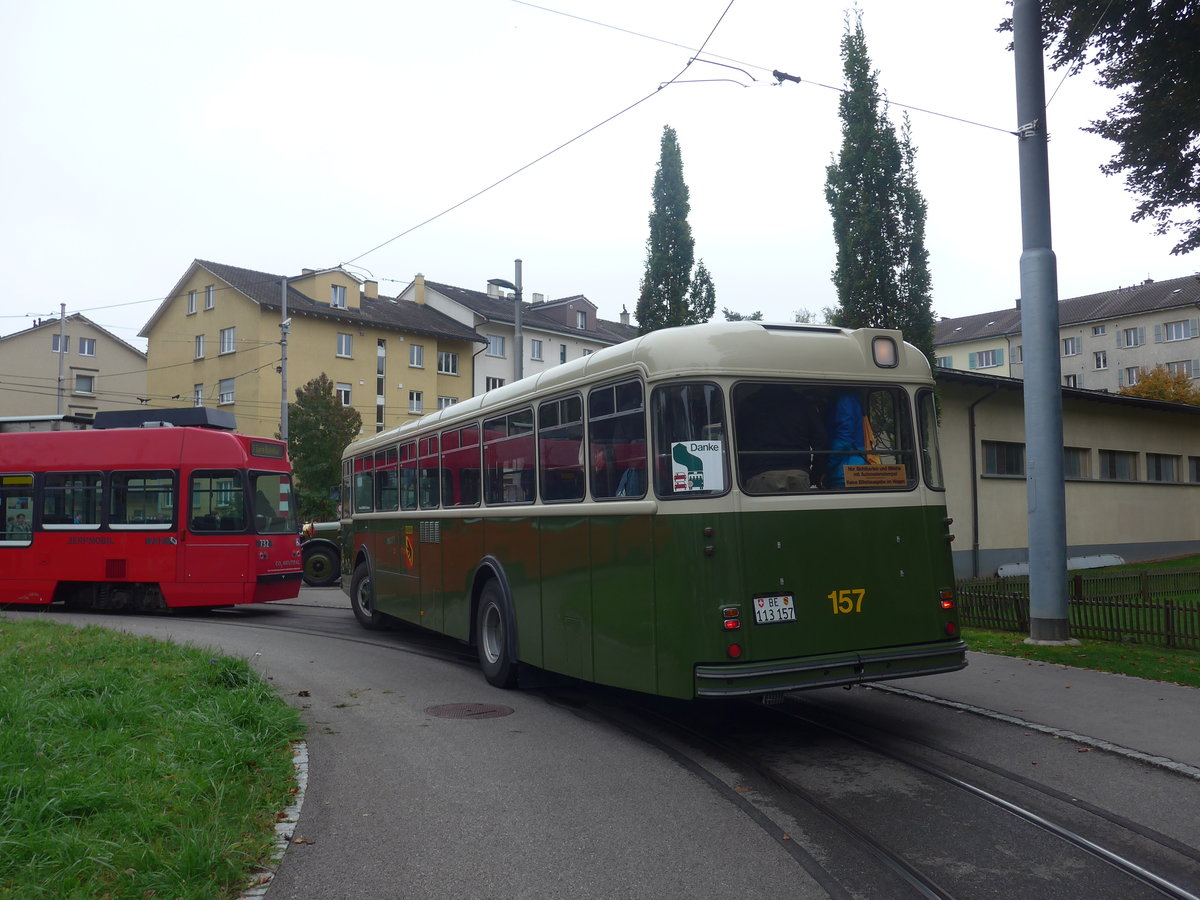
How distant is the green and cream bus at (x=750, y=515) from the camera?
271 inches

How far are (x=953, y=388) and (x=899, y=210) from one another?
591cm

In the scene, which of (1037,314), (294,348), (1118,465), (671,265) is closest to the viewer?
(1037,314)

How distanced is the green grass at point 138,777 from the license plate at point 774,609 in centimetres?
316

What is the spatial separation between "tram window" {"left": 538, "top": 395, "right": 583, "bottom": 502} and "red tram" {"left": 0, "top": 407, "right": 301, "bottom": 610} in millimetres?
10093

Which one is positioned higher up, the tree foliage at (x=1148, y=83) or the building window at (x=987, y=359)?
the building window at (x=987, y=359)

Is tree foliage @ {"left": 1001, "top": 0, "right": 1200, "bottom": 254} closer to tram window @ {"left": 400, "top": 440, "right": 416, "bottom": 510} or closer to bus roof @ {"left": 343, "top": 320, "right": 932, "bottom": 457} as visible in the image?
bus roof @ {"left": 343, "top": 320, "right": 932, "bottom": 457}

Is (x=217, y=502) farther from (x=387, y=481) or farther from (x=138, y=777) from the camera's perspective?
(x=138, y=777)

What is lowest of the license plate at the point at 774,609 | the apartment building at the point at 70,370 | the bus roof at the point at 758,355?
the license plate at the point at 774,609

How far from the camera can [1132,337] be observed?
71750mm

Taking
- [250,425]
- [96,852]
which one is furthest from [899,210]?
[250,425]

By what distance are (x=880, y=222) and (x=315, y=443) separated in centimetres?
1979

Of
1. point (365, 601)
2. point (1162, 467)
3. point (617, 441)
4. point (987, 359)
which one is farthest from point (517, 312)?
point (987, 359)

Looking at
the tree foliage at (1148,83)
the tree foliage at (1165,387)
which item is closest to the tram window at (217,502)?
the tree foliage at (1148,83)

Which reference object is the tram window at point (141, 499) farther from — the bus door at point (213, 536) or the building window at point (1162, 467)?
the building window at point (1162, 467)
